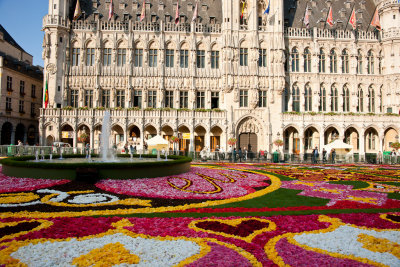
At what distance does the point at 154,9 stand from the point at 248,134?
25.2 metres

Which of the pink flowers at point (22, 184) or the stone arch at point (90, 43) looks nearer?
the pink flowers at point (22, 184)

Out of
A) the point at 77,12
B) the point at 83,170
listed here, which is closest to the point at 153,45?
the point at 77,12

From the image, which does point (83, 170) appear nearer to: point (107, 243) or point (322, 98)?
point (107, 243)

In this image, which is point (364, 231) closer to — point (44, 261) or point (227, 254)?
point (227, 254)

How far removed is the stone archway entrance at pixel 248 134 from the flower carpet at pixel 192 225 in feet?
96.0

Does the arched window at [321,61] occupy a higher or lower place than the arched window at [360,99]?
higher

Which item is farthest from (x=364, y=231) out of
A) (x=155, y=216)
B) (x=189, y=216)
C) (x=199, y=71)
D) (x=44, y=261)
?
(x=199, y=71)

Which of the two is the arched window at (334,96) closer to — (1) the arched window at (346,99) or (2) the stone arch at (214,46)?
(1) the arched window at (346,99)

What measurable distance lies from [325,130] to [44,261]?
43573 millimetres

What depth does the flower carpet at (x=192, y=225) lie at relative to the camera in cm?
557

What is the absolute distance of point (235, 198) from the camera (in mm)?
11164

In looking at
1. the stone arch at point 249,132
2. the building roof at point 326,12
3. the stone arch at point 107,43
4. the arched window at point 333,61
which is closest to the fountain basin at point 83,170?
the stone arch at point 249,132

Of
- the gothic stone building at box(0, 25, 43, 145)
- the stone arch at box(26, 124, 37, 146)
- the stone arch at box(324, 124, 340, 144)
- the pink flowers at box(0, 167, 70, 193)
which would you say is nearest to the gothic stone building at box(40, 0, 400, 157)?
the stone arch at box(324, 124, 340, 144)

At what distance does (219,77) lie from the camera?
43.2m
